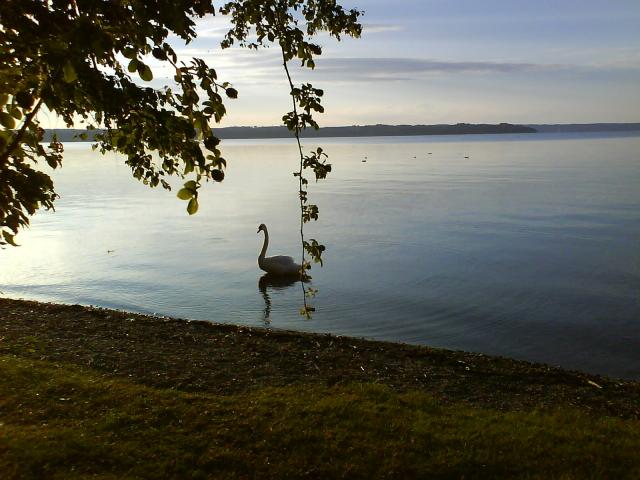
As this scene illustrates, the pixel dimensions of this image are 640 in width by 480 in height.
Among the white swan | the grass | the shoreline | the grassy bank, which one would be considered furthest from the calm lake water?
the grass

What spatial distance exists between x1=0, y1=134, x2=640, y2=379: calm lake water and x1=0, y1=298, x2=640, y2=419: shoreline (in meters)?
2.07

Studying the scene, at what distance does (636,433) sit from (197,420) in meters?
5.43

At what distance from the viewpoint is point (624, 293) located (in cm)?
1664

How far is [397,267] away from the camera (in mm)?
20469

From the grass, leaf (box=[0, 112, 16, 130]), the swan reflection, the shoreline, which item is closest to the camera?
leaf (box=[0, 112, 16, 130])

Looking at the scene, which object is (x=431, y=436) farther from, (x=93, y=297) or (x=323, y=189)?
(x=323, y=189)

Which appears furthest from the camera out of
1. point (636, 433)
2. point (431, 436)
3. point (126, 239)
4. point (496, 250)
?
point (126, 239)

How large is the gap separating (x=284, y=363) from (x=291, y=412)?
268cm

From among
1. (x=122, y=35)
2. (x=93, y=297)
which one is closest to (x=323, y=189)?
(x=93, y=297)

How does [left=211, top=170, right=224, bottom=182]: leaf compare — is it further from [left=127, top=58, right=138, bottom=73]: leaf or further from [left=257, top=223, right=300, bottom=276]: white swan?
[left=257, top=223, right=300, bottom=276]: white swan

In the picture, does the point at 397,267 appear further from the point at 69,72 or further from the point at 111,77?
the point at 69,72

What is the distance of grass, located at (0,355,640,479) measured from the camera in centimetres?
580

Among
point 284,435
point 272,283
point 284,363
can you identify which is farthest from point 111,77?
point 272,283

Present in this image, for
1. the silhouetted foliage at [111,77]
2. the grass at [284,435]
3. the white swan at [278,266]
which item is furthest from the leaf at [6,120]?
the white swan at [278,266]
